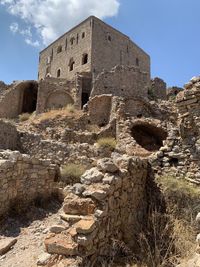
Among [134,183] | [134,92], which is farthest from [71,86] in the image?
[134,183]

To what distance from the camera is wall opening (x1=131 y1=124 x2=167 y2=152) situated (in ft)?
50.8

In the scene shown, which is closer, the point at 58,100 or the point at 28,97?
the point at 58,100

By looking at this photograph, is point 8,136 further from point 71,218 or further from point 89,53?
point 89,53

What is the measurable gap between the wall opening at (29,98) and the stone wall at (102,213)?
75.0 feet

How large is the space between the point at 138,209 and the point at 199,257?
2.66m

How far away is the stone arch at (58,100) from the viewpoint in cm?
2459

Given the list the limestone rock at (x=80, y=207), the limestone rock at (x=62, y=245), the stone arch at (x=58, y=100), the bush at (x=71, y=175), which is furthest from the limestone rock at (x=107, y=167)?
the stone arch at (x=58, y=100)

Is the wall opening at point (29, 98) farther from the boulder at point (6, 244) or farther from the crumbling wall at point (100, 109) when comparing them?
the boulder at point (6, 244)

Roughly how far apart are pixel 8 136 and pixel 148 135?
789cm

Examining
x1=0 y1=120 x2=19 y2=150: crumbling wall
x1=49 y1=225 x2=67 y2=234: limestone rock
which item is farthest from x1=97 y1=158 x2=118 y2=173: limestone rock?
x1=0 y1=120 x2=19 y2=150: crumbling wall

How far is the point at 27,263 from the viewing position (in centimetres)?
497

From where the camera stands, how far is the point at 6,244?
5.90 m

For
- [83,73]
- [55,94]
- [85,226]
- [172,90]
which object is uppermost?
[83,73]

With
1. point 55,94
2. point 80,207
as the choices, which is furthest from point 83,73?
point 80,207
